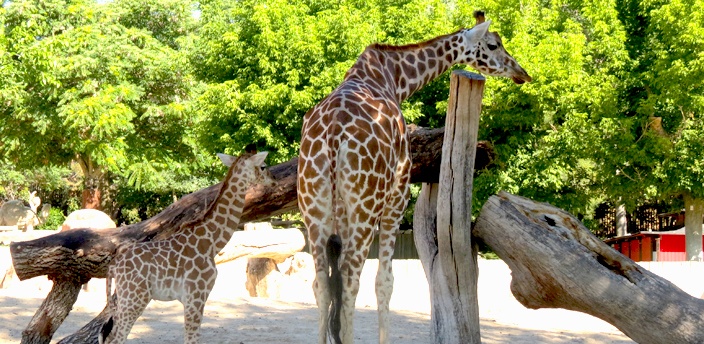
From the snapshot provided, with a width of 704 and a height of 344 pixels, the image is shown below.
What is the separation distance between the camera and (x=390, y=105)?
23.3ft

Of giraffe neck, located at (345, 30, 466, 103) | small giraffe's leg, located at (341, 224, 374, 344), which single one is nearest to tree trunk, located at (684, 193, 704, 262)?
giraffe neck, located at (345, 30, 466, 103)

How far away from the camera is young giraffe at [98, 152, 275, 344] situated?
7.14 metres

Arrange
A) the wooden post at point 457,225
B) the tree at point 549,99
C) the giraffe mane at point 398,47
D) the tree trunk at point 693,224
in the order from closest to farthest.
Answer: the wooden post at point 457,225, the giraffe mane at point 398,47, the tree at point 549,99, the tree trunk at point 693,224

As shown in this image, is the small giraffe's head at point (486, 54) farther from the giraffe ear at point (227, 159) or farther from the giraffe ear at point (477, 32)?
the giraffe ear at point (227, 159)

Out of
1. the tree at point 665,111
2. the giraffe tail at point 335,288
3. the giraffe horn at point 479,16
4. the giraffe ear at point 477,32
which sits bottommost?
the giraffe tail at point 335,288

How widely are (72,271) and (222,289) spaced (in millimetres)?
10470

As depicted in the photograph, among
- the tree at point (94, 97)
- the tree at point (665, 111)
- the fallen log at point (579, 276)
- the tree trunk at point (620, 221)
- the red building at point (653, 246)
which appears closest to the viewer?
the fallen log at point (579, 276)

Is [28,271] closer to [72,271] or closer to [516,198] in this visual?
[72,271]

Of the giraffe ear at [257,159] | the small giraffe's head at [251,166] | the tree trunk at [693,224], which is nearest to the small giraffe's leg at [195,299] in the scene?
the small giraffe's head at [251,166]

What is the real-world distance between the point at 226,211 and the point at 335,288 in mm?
1583

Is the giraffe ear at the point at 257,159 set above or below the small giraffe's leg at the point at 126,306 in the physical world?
above

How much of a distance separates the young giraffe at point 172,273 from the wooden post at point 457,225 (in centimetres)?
160

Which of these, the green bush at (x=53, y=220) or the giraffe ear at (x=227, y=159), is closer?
the giraffe ear at (x=227, y=159)

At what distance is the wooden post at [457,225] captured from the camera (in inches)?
291
